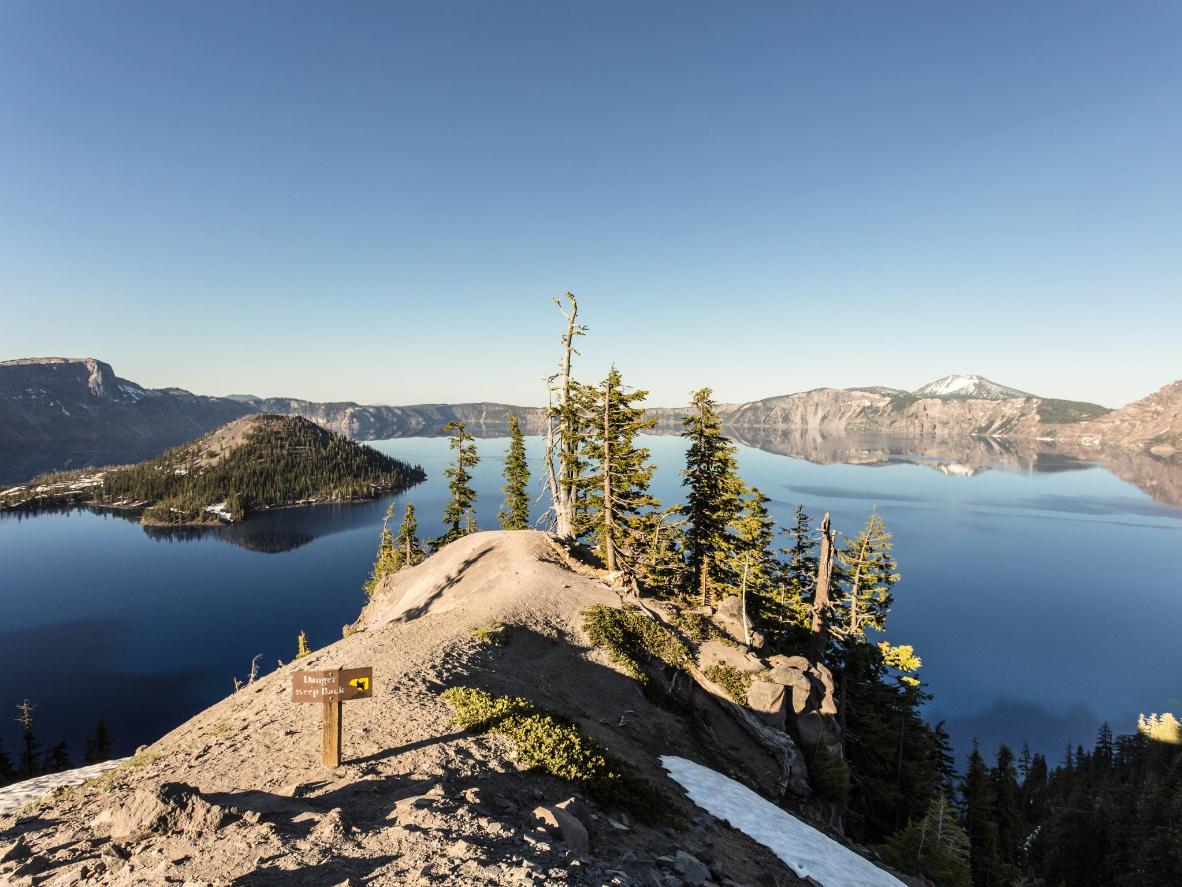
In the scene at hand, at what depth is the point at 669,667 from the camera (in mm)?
21625

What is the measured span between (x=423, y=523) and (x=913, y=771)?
11656 cm

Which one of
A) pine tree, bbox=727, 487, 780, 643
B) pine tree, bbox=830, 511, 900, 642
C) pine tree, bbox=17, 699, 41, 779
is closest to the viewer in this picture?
pine tree, bbox=727, 487, 780, 643

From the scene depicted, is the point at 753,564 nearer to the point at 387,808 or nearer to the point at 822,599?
the point at 822,599

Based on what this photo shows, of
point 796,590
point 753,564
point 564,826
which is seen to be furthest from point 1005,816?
point 564,826

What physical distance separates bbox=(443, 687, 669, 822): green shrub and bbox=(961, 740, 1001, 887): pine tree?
32130 millimetres

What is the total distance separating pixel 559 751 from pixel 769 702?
14.1 metres

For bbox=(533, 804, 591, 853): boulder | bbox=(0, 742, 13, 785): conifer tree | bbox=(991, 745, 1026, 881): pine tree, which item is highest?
bbox=(533, 804, 591, 853): boulder

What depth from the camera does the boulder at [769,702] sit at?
21188 mm

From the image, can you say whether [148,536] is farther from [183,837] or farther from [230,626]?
[183,837]

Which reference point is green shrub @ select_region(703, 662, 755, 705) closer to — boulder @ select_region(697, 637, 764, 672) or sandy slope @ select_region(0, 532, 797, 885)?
boulder @ select_region(697, 637, 764, 672)

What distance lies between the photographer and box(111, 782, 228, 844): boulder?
23.9 feet

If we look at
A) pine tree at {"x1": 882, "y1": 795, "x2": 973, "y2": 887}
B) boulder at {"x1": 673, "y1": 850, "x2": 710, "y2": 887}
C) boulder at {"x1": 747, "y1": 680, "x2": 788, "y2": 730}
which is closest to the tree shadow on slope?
boulder at {"x1": 747, "y1": 680, "x2": 788, "y2": 730}

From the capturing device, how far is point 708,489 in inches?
1282

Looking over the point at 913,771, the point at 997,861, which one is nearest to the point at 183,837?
the point at 913,771
